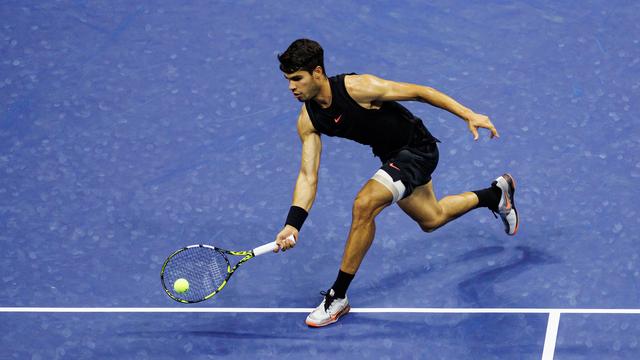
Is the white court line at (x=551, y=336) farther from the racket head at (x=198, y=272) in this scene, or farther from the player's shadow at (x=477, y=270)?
the racket head at (x=198, y=272)

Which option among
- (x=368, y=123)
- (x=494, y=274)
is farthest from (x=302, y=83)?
(x=494, y=274)

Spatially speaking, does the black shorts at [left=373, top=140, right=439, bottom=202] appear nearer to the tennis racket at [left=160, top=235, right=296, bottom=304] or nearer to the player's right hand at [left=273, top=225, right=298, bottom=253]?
the player's right hand at [left=273, top=225, right=298, bottom=253]


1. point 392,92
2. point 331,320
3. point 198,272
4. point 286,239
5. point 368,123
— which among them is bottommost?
point 331,320

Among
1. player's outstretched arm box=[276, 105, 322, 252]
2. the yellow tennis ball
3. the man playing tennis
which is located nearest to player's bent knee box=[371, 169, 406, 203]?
the man playing tennis

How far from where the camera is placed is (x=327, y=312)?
7938 mm

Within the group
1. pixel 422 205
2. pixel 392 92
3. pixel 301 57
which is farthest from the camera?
pixel 422 205

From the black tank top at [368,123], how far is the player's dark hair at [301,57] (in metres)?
0.32

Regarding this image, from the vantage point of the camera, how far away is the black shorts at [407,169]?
768 cm

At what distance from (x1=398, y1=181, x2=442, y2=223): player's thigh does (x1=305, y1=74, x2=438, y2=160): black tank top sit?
34cm

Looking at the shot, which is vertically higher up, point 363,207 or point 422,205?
point 363,207

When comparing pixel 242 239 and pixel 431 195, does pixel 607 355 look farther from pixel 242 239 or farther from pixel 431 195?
pixel 242 239

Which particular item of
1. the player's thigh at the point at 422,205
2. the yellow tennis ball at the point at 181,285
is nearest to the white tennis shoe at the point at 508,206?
the player's thigh at the point at 422,205

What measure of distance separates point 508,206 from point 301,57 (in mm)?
2095

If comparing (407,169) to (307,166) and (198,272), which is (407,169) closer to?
(307,166)
